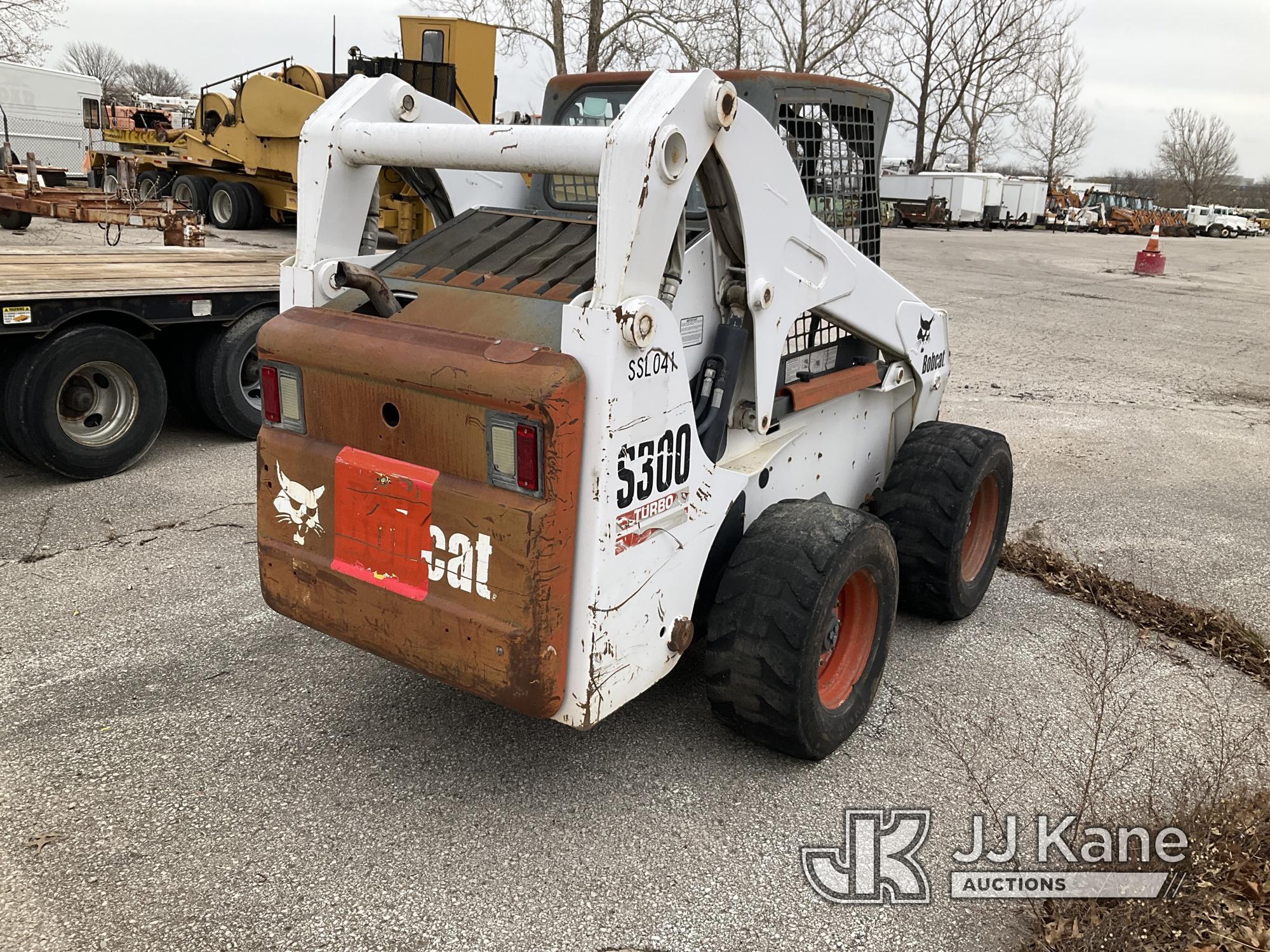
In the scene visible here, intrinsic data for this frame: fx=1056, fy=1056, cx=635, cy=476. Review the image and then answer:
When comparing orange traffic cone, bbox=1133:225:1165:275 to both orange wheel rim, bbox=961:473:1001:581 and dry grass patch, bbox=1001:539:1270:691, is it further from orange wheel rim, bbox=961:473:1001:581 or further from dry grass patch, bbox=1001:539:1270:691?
orange wheel rim, bbox=961:473:1001:581

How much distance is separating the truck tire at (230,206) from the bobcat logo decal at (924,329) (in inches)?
666

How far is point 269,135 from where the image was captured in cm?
1731

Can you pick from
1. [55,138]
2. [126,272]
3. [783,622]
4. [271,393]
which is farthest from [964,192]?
[271,393]

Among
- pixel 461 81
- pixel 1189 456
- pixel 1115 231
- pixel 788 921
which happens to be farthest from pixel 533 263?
pixel 1115 231

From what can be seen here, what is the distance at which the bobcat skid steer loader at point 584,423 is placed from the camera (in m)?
2.80

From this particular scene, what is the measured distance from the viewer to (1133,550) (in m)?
5.88

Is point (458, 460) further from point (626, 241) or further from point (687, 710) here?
point (687, 710)

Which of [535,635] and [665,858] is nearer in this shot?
[535,635]

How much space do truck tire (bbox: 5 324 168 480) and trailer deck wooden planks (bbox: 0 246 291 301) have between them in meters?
0.28

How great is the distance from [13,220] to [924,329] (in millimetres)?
16379

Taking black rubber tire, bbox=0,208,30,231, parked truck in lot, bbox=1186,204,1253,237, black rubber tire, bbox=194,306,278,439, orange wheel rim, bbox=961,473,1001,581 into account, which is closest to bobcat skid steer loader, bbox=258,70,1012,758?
orange wheel rim, bbox=961,473,1001,581

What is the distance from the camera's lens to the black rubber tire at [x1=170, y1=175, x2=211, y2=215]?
19.9 m

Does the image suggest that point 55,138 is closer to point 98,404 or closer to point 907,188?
point 98,404

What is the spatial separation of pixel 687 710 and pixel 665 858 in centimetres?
84
